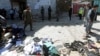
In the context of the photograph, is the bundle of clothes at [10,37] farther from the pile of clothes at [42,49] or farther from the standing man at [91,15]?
the standing man at [91,15]

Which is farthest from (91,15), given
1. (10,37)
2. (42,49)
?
(10,37)

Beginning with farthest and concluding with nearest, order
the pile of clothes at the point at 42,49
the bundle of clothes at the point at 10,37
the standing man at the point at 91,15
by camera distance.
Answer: the standing man at the point at 91,15, the bundle of clothes at the point at 10,37, the pile of clothes at the point at 42,49

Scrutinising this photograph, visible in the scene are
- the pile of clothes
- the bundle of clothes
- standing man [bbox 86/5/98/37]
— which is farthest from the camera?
standing man [bbox 86/5/98/37]

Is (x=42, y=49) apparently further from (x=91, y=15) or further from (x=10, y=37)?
(x=91, y=15)

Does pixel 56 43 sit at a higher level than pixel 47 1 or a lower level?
lower

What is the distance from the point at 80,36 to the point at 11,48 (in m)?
4.45

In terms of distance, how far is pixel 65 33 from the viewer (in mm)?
14977

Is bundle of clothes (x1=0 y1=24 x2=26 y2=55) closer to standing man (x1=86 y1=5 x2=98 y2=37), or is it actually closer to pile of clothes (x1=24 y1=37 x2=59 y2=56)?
pile of clothes (x1=24 y1=37 x2=59 y2=56)

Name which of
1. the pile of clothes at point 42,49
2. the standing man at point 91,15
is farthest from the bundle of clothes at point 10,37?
the standing man at point 91,15

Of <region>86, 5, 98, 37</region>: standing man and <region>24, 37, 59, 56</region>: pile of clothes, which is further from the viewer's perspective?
<region>86, 5, 98, 37</region>: standing man

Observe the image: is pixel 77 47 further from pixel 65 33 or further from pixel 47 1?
pixel 47 1

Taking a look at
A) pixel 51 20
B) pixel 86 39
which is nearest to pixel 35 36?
pixel 86 39

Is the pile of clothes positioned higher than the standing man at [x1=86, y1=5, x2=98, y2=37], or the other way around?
the standing man at [x1=86, y1=5, x2=98, y2=37]

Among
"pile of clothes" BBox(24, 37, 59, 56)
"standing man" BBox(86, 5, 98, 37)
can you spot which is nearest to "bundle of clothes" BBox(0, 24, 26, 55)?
"pile of clothes" BBox(24, 37, 59, 56)
